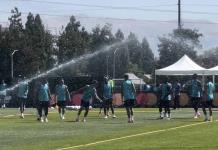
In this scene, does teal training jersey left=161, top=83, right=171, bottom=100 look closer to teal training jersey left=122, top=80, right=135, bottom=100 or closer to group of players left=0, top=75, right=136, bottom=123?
group of players left=0, top=75, right=136, bottom=123

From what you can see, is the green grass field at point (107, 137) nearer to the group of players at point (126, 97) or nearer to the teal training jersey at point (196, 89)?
the group of players at point (126, 97)

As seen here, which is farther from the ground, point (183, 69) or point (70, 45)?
point (70, 45)

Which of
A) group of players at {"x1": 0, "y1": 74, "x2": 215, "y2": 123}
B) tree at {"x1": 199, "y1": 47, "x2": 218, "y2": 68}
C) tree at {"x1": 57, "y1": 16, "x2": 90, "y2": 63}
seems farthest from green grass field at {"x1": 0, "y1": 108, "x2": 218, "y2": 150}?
tree at {"x1": 199, "y1": 47, "x2": 218, "y2": 68}

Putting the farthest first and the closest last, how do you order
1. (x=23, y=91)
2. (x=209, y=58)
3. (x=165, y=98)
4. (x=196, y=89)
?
(x=209, y=58) → (x=23, y=91) → (x=165, y=98) → (x=196, y=89)

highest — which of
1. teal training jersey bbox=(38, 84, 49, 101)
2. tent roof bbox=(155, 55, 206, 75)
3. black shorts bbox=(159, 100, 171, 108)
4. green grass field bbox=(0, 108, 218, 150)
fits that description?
tent roof bbox=(155, 55, 206, 75)


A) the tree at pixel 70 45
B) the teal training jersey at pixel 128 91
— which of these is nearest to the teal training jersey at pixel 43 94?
the teal training jersey at pixel 128 91

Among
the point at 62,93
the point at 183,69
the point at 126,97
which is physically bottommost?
the point at 126,97

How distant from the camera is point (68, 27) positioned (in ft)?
375

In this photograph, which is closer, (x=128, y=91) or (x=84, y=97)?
(x=128, y=91)

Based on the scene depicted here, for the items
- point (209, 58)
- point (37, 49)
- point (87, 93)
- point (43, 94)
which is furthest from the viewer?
point (209, 58)

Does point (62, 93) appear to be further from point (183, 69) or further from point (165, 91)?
point (183, 69)

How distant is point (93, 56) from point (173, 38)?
23.6 metres

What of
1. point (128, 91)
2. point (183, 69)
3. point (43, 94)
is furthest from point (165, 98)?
point (183, 69)

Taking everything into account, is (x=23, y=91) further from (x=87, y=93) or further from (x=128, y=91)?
(x=128, y=91)
